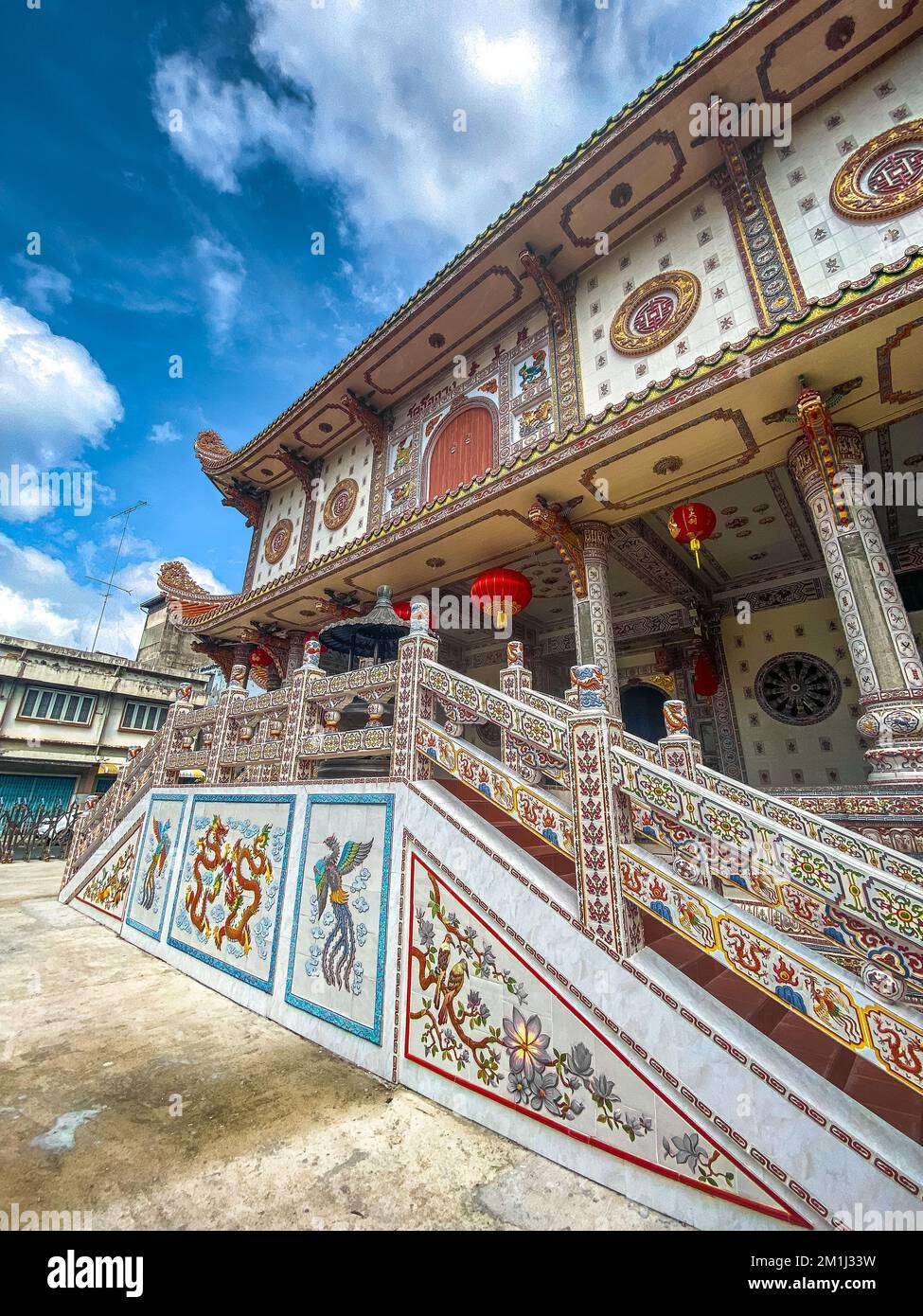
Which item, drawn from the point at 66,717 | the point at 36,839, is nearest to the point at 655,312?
the point at 36,839

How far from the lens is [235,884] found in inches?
178

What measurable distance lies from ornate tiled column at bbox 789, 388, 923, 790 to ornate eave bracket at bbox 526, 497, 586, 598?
8.48 ft

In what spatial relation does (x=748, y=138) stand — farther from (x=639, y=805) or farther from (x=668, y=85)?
(x=639, y=805)

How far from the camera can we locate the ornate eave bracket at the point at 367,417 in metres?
10.1

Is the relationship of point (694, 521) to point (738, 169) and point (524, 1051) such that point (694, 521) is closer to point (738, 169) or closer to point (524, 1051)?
point (738, 169)

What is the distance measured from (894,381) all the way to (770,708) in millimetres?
5294

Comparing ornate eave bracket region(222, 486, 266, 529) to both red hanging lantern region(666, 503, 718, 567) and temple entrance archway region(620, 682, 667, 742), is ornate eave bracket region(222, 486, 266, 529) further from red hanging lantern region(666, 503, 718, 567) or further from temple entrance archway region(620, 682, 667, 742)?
red hanging lantern region(666, 503, 718, 567)

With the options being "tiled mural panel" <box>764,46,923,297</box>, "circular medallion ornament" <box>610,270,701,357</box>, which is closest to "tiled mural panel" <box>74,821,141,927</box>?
"circular medallion ornament" <box>610,270,701,357</box>

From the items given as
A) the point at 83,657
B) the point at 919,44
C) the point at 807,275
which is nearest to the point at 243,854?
the point at 807,275

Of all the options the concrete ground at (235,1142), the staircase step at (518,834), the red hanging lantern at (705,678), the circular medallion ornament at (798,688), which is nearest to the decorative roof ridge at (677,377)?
the staircase step at (518,834)

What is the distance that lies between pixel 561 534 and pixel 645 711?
490 centimetres

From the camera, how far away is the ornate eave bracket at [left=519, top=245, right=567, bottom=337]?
24.8 feet

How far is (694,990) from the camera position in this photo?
2121 millimetres

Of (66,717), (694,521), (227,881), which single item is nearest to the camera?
(227,881)
